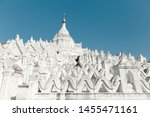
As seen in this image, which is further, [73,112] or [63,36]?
[63,36]

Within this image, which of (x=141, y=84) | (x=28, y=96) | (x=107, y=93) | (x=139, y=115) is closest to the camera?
(x=139, y=115)

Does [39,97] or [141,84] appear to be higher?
[141,84]

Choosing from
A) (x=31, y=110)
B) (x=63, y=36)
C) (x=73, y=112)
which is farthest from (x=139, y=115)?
(x=63, y=36)

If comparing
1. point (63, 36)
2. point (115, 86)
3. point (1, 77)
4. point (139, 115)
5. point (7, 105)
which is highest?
point (63, 36)

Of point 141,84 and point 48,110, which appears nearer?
point 48,110

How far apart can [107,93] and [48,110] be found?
227cm

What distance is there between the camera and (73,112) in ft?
18.3

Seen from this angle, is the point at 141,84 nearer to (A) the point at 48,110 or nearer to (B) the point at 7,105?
(A) the point at 48,110

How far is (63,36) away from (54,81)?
6808cm

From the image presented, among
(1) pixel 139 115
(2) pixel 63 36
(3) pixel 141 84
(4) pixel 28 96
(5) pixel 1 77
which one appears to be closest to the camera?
(1) pixel 139 115

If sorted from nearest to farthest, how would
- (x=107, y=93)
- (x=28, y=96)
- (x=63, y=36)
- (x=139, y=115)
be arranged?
(x=139, y=115)
(x=28, y=96)
(x=107, y=93)
(x=63, y=36)

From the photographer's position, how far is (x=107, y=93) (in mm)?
6617

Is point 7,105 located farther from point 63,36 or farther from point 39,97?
point 63,36

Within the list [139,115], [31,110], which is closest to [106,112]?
[139,115]
